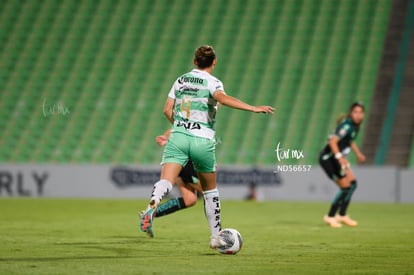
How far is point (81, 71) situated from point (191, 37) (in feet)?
12.3

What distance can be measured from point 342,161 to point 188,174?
395cm

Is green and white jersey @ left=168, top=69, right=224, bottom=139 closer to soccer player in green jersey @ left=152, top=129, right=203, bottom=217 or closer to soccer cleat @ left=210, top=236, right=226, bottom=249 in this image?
soccer cleat @ left=210, top=236, right=226, bottom=249

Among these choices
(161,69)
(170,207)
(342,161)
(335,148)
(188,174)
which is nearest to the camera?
(170,207)

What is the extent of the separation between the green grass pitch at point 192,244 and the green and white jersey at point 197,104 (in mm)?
1240

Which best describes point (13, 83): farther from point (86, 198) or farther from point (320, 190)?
point (320, 190)

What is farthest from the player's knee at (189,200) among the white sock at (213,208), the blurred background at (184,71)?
the blurred background at (184,71)

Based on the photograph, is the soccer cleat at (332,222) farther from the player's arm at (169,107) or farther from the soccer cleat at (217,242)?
the player's arm at (169,107)

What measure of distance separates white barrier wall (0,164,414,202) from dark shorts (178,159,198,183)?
35.9 ft

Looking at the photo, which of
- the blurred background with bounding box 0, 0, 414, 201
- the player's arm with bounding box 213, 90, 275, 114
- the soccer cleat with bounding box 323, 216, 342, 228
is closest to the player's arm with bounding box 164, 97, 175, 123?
the player's arm with bounding box 213, 90, 275, 114

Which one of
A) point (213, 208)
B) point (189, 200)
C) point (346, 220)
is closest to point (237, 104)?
point (213, 208)

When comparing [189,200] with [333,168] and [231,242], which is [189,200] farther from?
[333,168]

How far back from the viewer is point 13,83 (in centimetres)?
2625

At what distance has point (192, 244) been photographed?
9.59 metres

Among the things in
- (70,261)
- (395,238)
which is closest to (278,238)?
(395,238)
